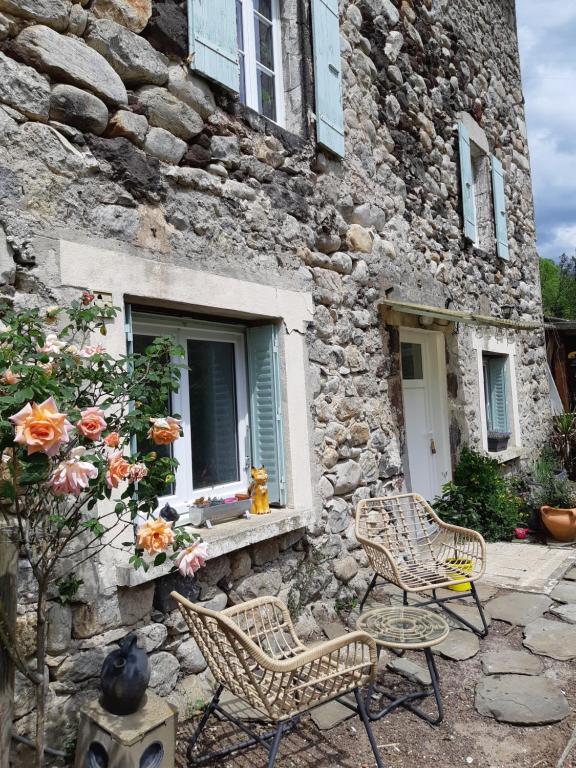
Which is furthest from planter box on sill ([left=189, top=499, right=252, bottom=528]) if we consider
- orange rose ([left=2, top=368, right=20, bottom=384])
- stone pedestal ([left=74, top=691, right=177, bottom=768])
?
orange rose ([left=2, top=368, right=20, bottom=384])

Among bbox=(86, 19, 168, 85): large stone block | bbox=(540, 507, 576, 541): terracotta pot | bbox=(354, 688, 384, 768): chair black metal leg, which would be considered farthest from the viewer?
bbox=(540, 507, 576, 541): terracotta pot

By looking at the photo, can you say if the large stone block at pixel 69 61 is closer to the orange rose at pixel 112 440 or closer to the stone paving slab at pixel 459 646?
the orange rose at pixel 112 440

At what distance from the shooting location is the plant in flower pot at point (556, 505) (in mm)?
5531

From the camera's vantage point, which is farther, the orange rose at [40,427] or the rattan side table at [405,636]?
the rattan side table at [405,636]

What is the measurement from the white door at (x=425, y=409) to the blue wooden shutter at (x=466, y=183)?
1264mm

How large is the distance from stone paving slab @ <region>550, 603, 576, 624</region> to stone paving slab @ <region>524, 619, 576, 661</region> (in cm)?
7

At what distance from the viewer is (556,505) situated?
5.75m

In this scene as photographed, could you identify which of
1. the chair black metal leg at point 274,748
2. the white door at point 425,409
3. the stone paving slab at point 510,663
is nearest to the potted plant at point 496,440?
the white door at point 425,409

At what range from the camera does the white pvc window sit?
3.49m

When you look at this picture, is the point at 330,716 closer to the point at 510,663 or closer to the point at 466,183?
the point at 510,663

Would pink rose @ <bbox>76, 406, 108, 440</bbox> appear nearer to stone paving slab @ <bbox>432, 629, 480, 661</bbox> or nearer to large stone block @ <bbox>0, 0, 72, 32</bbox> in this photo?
large stone block @ <bbox>0, 0, 72, 32</bbox>

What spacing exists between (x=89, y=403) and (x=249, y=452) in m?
1.62

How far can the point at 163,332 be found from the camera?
3.01m

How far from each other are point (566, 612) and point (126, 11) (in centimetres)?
428
